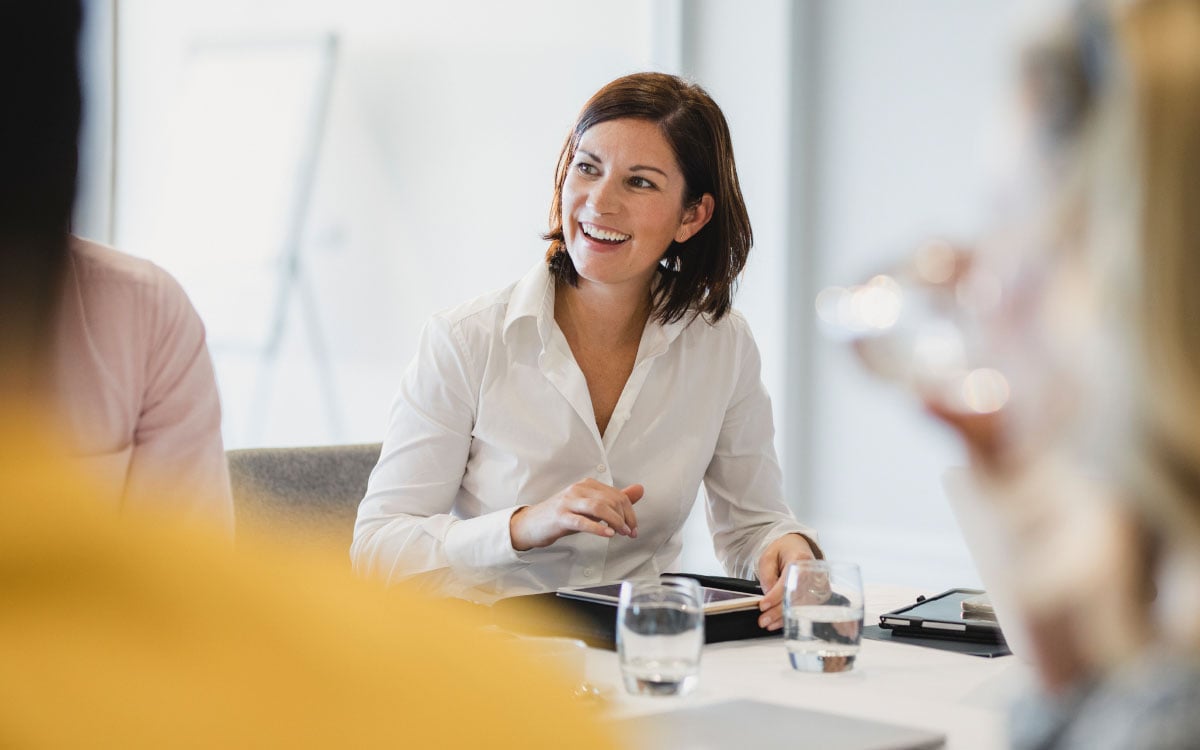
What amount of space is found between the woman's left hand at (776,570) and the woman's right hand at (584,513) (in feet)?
0.64

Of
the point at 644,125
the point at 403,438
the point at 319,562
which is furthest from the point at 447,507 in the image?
the point at 319,562

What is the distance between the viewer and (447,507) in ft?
7.14

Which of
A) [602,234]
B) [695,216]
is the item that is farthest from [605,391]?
[695,216]

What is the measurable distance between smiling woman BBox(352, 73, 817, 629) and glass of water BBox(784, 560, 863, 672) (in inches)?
19.3

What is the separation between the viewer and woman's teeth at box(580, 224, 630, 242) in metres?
2.32

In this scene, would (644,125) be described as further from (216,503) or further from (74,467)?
(74,467)

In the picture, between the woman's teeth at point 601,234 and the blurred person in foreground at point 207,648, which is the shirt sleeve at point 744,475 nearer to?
the woman's teeth at point 601,234

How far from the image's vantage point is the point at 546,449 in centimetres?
220

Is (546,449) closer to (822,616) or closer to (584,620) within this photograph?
(584,620)

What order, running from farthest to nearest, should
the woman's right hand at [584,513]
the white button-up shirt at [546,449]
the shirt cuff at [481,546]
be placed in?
1. the white button-up shirt at [546,449]
2. the shirt cuff at [481,546]
3. the woman's right hand at [584,513]

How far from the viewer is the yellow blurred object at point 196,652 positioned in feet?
0.93

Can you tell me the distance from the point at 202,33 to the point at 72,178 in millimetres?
3615

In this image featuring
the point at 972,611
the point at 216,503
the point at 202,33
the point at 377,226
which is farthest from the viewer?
the point at 377,226

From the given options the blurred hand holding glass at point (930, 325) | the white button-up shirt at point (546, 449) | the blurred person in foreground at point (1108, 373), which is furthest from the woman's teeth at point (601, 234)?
the blurred person in foreground at point (1108, 373)
